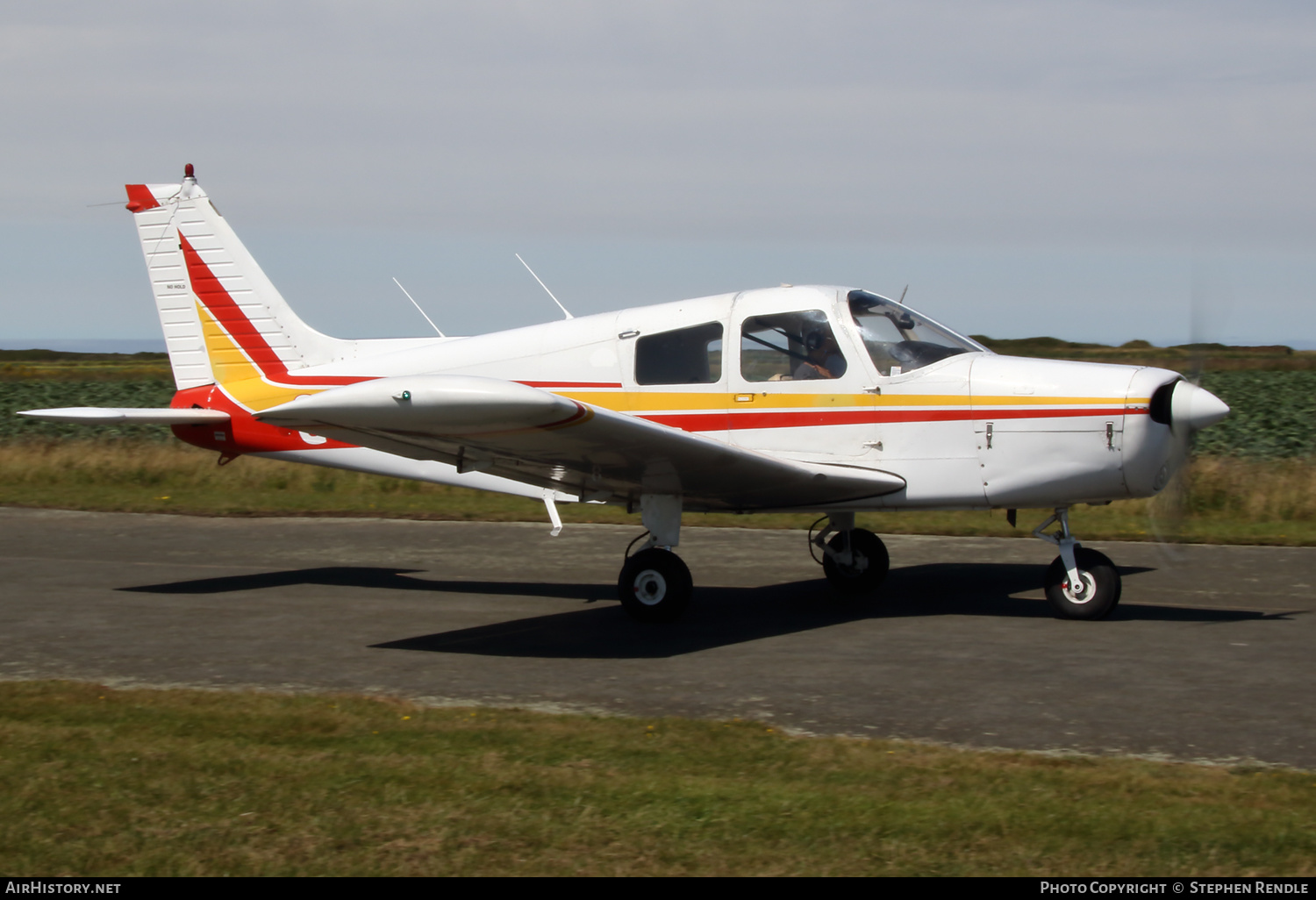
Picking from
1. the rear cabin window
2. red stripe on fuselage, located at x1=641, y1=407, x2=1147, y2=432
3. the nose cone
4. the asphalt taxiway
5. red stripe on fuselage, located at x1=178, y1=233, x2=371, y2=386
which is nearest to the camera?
the asphalt taxiway

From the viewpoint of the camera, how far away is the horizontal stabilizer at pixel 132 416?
984 cm

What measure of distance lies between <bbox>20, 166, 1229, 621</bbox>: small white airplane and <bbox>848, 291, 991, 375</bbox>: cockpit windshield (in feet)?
0.05

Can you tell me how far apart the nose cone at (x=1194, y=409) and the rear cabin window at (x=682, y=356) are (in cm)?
316

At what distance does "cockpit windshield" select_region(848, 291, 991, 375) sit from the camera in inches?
346

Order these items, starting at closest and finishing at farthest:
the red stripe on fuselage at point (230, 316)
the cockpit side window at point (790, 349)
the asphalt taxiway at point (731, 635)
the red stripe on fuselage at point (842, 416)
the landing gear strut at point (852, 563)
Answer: the asphalt taxiway at point (731, 635), the red stripe on fuselage at point (842, 416), the cockpit side window at point (790, 349), the landing gear strut at point (852, 563), the red stripe on fuselage at point (230, 316)

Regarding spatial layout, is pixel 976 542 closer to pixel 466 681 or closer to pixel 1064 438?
pixel 1064 438

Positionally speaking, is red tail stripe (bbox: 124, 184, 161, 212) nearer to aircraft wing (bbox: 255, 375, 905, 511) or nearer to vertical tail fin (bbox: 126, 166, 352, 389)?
vertical tail fin (bbox: 126, 166, 352, 389)

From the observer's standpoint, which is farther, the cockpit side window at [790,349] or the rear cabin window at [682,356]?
the rear cabin window at [682,356]

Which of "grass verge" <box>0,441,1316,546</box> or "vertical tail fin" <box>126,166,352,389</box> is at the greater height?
"vertical tail fin" <box>126,166,352,389</box>

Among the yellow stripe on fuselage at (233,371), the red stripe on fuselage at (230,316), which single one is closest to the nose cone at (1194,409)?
the yellow stripe on fuselage at (233,371)

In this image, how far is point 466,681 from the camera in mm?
7199

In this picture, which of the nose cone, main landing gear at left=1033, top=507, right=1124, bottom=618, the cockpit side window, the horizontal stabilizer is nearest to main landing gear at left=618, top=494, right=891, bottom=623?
the cockpit side window

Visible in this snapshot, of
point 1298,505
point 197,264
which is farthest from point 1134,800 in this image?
point 1298,505

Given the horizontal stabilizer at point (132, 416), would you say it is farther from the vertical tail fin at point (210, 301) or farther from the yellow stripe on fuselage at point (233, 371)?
the vertical tail fin at point (210, 301)
